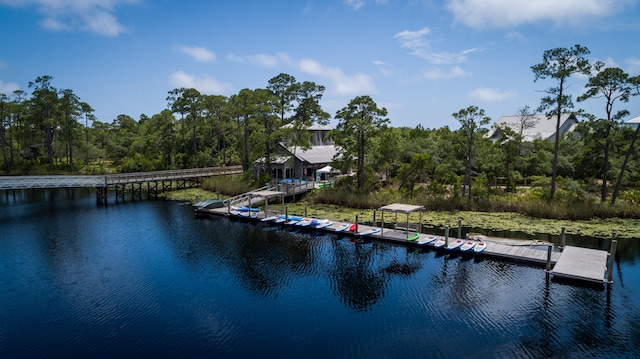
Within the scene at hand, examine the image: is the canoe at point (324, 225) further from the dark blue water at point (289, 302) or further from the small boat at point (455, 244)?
the small boat at point (455, 244)

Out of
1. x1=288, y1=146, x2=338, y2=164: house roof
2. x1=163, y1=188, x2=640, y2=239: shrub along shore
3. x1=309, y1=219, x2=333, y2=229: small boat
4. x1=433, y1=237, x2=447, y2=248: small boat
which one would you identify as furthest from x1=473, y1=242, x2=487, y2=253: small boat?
x1=288, y1=146, x2=338, y2=164: house roof

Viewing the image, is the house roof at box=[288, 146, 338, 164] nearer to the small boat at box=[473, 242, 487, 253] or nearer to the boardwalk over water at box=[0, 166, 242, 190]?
the boardwalk over water at box=[0, 166, 242, 190]

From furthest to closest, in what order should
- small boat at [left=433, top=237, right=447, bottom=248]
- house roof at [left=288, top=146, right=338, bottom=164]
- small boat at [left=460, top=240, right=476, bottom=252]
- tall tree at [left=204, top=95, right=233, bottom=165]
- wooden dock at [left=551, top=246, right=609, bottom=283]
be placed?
tall tree at [left=204, top=95, right=233, bottom=165], house roof at [left=288, top=146, right=338, bottom=164], small boat at [left=433, top=237, right=447, bottom=248], small boat at [left=460, top=240, right=476, bottom=252], wooden dock at [left=551, top=246, right=609, bottom=283]

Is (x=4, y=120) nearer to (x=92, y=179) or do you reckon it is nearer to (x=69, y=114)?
(x=69, y=114)

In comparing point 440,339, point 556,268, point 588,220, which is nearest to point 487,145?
point 588,220

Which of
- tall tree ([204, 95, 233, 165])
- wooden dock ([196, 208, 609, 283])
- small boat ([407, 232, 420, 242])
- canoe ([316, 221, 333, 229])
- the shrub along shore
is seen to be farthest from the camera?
tall tree ([204, 95, 233, 165])

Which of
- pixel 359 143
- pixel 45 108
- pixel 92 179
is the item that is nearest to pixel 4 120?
pixel 45 108
